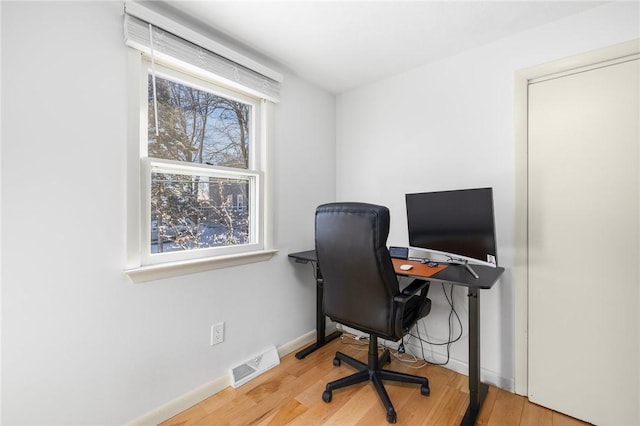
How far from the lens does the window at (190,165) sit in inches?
59.9

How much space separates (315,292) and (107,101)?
207 cm

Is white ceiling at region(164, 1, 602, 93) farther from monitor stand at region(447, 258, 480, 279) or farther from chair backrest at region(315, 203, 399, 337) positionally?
monitor stand at region(447, 258, 480, 279)

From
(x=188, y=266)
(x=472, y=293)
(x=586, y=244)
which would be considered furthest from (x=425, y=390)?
(x=188, y=266)

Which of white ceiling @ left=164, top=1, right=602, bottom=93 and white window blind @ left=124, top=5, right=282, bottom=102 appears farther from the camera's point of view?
white ceiling @ left=164, top=1, right=602, bottom=93

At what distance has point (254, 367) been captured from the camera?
204 centimetres

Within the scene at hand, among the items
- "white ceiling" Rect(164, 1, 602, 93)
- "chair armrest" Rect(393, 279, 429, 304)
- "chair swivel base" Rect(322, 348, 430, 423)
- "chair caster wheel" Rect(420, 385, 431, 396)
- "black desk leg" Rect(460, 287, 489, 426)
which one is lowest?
"chair caster wheel" Rect(420, 385, 431, 396)

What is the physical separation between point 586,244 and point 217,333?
2.35 m

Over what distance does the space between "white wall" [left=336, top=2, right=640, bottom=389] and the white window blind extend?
3.34 ft

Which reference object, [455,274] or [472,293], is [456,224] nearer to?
[455,274]

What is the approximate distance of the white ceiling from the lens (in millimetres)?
1591

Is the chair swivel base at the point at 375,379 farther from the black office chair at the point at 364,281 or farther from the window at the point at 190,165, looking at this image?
the window at the point at 190,165

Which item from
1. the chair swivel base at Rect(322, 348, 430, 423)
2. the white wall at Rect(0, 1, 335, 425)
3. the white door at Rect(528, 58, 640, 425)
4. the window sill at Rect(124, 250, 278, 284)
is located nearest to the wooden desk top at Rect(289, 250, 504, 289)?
the white door at Rect(528, 58, 640, 425)

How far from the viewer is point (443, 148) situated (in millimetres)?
2186

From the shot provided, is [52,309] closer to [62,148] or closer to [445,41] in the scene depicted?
[62,148]
